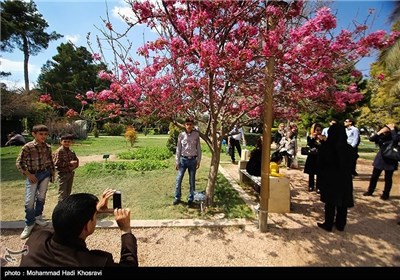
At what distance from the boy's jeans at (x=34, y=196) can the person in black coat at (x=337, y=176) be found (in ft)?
15.7

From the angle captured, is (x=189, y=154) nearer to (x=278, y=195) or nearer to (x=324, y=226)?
(x=278, y=195)

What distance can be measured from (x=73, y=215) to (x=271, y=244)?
9.96 ft

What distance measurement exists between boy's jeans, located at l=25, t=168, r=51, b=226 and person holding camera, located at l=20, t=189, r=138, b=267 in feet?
9.40

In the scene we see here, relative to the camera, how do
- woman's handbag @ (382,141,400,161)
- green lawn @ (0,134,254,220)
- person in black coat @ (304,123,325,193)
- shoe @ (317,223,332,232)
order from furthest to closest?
woman's handbag @ (382,141,400,161)
person in black coat @ (304,123,325,193)
green lawn @ (0,134,254,220)
shoe @ (317,223,332,232)

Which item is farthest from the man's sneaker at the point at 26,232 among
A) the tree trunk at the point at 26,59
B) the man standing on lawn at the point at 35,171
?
the tree trunk at the point at 26,59

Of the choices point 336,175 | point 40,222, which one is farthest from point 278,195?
point 40,222

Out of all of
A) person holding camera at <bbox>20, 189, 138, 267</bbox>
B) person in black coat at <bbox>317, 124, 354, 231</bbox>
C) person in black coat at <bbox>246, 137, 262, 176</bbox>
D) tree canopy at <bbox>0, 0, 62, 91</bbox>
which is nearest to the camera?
person holding camera at <bbox>20, 189, 138, 267</bbox>

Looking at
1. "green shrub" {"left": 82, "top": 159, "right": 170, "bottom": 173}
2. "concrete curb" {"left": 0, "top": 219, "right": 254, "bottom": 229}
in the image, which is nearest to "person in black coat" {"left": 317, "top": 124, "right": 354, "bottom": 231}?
"concrete curb" {"left": 0, "top": 219, "right": 254, "bottom": 229}

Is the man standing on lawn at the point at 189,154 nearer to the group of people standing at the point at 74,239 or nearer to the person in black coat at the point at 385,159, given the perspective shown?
the group of people standing at the point at 74,239

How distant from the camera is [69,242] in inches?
58.1

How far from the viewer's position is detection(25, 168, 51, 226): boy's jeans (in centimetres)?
387

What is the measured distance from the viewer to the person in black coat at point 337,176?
154 inches

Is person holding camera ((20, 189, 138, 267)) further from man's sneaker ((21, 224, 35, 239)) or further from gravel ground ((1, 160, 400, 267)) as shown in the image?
man's sneaker ((21, 224, 35, 239))
